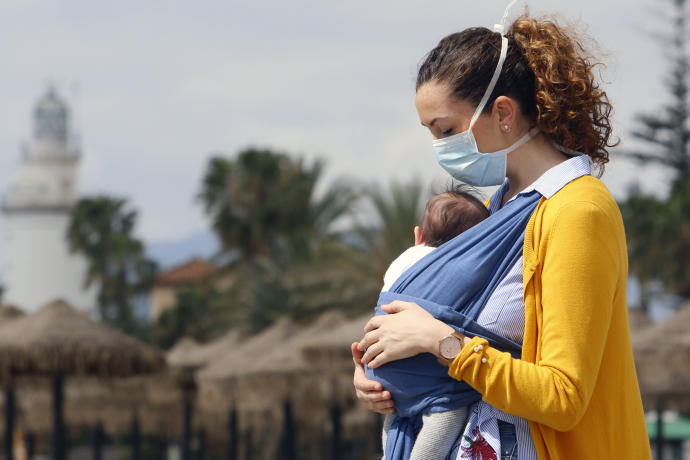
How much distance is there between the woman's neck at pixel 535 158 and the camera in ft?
8.56

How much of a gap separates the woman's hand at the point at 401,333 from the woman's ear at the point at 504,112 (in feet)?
1.54

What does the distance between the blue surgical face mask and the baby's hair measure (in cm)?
14

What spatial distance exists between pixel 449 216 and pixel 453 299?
355 mm

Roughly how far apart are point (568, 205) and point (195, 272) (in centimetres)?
6460

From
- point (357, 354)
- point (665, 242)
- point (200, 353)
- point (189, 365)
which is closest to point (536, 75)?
point (357, 354)

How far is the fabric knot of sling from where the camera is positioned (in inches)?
97.4

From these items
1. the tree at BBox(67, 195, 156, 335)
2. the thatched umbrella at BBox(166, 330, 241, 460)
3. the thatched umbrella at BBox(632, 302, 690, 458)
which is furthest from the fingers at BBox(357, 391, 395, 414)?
the tree at BBox(67, 195, 156, 335)

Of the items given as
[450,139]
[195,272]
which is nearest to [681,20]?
[450,139]

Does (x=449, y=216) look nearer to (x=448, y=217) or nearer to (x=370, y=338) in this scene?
(x=448, y=217)

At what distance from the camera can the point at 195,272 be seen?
66250 mm

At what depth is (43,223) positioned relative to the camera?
68.6 m

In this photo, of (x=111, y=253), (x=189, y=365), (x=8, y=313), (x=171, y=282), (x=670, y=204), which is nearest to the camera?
(x=8, y=313)

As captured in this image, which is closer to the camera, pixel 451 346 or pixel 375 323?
pixel 451 346

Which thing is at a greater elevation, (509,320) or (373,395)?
(509,320)
